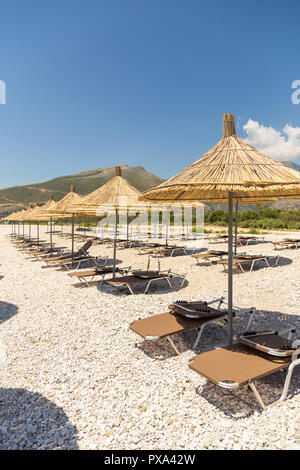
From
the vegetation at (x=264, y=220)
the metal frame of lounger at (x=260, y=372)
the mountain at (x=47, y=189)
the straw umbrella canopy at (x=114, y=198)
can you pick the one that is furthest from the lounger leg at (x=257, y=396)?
the mountain at (x=47, y=189)

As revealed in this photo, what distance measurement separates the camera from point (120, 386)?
2.93 meters

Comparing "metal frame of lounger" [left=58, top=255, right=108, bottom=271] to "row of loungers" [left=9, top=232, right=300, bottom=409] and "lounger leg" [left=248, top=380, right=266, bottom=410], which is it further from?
"lounger leg" [left=248, top=380, right=266, bottom=410]

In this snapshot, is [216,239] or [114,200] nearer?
[114,200]

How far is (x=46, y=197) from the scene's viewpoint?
8331 cm

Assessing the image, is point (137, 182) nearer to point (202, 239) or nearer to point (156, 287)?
point (202, 239)

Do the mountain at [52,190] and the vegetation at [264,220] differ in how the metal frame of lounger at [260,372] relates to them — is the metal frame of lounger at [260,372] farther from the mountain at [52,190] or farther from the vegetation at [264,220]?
the mountain at [52,190]

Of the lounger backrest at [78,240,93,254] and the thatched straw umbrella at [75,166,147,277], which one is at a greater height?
the thatched straw umbrella at [75,166,147,277]

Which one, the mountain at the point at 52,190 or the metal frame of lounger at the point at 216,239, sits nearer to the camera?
the metal frame of lounger at the point at 216,239

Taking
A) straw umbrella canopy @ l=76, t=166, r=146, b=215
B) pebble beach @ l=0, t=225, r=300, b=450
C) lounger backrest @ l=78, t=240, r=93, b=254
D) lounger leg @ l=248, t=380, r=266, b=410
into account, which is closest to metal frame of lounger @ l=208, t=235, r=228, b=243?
lounger backrest @ l=78, t=240, r=93, b=254

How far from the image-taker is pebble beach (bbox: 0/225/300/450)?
2281 mm

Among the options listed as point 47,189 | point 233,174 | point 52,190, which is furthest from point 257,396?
point 52,190

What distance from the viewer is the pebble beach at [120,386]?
2.28 meters

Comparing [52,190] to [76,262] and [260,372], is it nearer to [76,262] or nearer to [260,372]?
[76,262]

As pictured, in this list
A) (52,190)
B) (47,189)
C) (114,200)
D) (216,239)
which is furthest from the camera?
(52,190)
